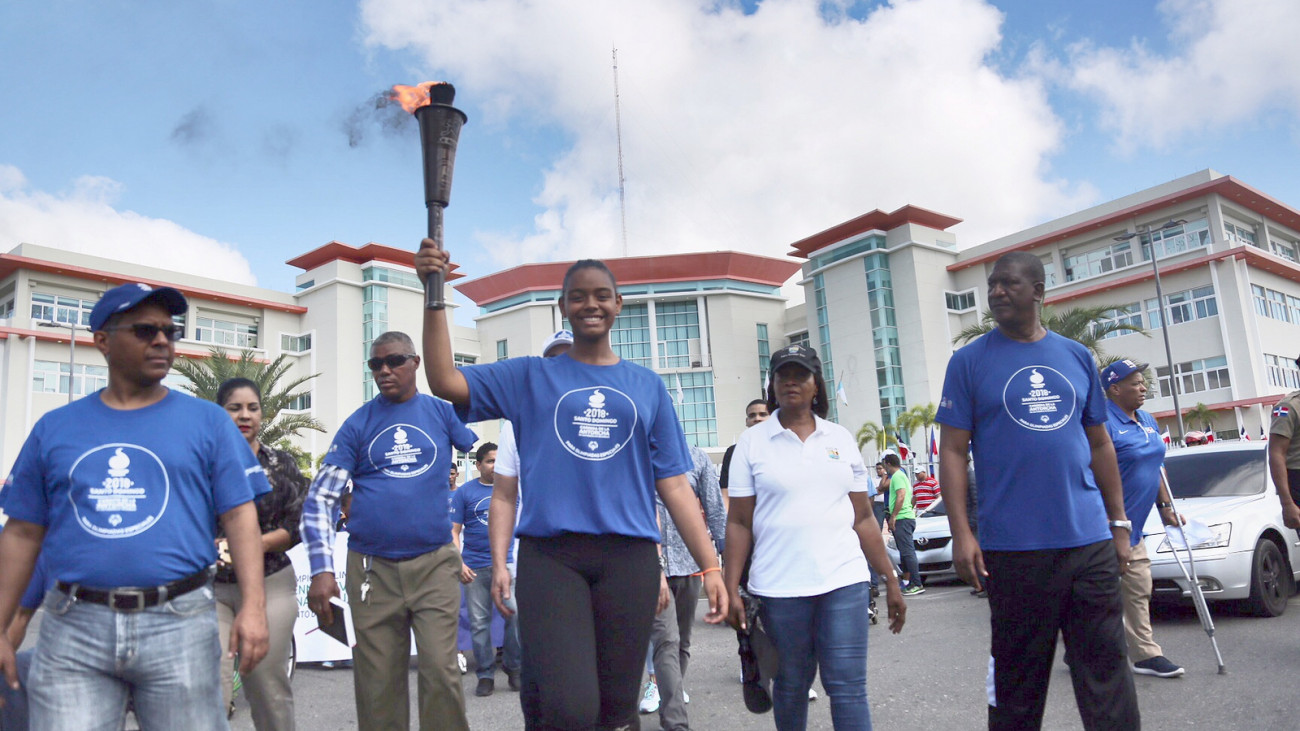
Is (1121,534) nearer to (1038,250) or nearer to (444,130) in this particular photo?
(444,130)

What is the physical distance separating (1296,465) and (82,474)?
6906 millimetres

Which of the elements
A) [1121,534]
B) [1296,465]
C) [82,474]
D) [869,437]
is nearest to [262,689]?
[82,474]

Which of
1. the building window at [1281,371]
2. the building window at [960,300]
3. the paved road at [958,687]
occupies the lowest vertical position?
the paved road at [958,687]

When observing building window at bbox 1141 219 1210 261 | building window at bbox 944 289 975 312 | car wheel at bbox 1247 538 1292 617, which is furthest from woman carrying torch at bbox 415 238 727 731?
building window at bbox 944 289 975 312

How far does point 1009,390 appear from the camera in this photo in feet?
12.5

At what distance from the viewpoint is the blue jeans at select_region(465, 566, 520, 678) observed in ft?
24.5

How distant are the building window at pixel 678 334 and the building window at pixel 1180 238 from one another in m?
27.7

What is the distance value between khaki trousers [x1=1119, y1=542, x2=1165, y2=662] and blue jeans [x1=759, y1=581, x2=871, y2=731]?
3.05 metres

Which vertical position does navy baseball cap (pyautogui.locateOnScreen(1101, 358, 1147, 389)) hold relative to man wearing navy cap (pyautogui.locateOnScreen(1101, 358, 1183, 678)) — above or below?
above

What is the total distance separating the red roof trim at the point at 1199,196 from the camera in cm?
4238

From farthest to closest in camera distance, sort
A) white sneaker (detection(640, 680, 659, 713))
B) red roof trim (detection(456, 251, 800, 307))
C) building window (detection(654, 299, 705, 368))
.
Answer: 1. building window (detection(654, 299, 705, 368))
2. red roof trim (detection(456, 251, 800, 307))
3. white sneaker (detection(640, 680, 659, 713))

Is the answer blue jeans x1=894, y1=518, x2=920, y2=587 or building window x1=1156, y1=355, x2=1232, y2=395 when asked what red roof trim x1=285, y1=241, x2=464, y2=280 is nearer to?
building window x1=1156, y1=355, x2=1232, y2=395

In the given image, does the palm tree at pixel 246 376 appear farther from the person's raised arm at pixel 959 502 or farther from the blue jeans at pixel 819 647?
the person's raised arm at pixel 959 502

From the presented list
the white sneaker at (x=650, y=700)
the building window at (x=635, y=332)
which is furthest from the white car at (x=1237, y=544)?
the building window at (x=635, y=332)
